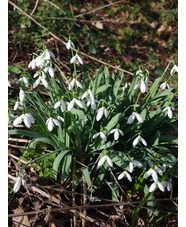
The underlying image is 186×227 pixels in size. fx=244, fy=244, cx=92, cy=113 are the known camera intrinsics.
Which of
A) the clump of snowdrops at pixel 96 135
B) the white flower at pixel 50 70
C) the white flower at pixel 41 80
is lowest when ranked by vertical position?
the clump of snowdrops at pixel 96 135

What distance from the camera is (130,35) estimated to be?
443 cm

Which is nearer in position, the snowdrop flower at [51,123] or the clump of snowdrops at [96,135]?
the snowdrop flower at [51,123]

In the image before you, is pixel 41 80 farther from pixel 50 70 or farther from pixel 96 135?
pixel 96 135

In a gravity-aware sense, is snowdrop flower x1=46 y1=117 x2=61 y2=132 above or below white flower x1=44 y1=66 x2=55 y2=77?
below

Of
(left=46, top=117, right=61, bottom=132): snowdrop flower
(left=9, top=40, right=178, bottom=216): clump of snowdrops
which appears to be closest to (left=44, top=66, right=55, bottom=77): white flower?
(left=9, top=40, right=178, bottom=216): clump of snowdrops

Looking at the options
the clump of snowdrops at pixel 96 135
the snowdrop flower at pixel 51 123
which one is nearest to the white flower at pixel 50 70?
the clump of snowdrops at pixel 96 135

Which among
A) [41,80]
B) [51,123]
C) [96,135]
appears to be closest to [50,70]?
[41,80]

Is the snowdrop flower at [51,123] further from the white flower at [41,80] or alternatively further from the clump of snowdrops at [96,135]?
the white flower at [41,80]

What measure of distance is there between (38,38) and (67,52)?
1.56 ft

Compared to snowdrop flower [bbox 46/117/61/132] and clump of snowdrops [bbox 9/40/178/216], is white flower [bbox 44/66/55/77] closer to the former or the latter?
clump of snowdrops [bbox 9/40/178/216]

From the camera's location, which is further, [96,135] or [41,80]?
[41,80]

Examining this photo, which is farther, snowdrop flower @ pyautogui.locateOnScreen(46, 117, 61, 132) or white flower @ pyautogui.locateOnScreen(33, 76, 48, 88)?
white flower @ pyautogui.locateOnScreen(33, 76, 48, 88)

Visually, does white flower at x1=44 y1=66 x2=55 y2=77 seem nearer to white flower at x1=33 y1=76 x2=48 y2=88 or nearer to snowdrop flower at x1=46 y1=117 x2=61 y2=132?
white flower at x1=33 y1=76 x2=48 y2=88

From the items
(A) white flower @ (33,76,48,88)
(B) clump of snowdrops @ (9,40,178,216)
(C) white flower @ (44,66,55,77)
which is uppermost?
(C) white flower @ (44,66,55,77)
